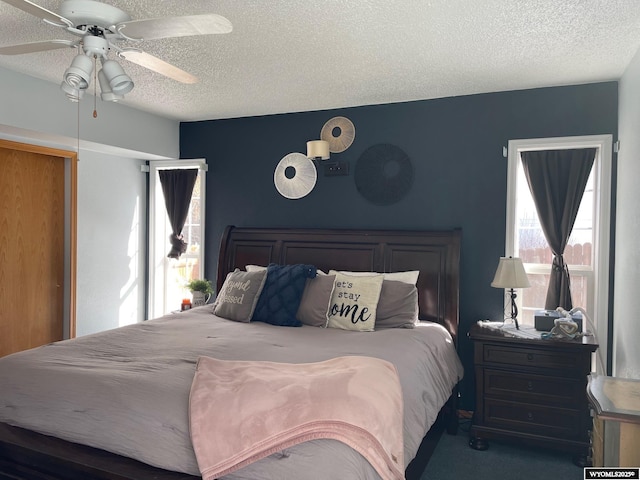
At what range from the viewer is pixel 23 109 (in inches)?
146

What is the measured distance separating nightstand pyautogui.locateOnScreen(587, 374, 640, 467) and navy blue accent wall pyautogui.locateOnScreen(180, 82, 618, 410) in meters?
1.89

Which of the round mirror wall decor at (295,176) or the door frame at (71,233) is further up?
the round mirror wall decor at (295,176)

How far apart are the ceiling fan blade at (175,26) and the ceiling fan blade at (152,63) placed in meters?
0.15

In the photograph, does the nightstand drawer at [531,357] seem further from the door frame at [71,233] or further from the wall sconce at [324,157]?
the door frame at [71,233]

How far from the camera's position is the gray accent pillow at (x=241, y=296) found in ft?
12.2

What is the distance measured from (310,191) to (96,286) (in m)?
2.30

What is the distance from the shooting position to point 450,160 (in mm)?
4137

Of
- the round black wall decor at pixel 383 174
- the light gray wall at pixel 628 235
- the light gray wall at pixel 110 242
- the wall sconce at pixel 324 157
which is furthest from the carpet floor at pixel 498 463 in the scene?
the light gray wall at pixel 110 242

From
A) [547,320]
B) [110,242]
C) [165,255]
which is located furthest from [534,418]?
[110,242]

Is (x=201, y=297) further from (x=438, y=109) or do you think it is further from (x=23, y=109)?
(x=438, y=109)

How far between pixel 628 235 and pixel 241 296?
2.63 metres

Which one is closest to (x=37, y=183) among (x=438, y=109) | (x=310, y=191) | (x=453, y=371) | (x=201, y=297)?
(x=201, y=297)

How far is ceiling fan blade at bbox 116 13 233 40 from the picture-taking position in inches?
79.0

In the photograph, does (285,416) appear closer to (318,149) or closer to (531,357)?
(531,357)
